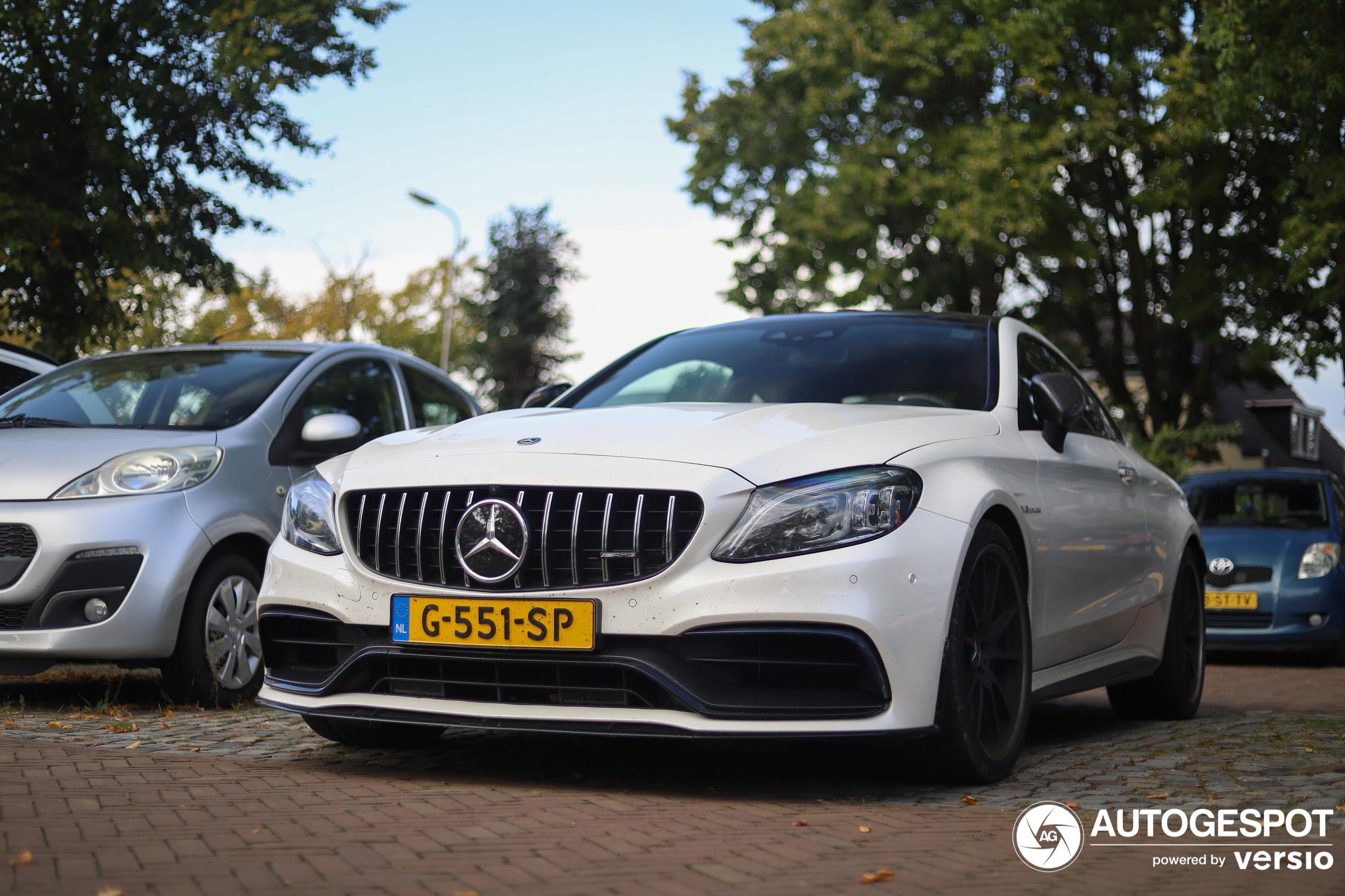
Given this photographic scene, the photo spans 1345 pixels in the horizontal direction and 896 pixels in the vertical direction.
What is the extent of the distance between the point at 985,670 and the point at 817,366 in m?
1.50

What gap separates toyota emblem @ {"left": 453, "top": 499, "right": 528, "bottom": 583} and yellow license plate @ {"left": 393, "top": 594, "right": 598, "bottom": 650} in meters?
0.08

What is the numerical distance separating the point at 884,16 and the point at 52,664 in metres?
20.6

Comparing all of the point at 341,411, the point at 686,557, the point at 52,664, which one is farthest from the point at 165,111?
the point at 686,557

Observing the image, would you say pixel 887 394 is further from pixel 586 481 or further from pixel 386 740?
pixel 386 740

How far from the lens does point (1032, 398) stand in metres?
5.70

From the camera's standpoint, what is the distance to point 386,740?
204 inches

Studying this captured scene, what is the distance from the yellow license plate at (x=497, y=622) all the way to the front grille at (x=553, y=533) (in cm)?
6

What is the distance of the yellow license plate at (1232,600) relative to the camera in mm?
11625

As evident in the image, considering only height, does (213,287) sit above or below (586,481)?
above

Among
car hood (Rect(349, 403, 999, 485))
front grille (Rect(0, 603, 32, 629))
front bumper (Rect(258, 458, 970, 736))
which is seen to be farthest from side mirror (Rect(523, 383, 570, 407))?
front grille (Rect(0, 603, 32, 629))

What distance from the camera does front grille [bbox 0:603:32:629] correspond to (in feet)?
19.6

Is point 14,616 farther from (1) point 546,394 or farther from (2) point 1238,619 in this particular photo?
(2) point 1238,619

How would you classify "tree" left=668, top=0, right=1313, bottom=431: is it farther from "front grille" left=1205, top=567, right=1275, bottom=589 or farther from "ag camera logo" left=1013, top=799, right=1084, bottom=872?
"ag camera logo" left=1013, top=799, right=1084, bottom=872

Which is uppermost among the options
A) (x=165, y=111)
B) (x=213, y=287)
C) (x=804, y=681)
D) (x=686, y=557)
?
(x=165, y=111)
